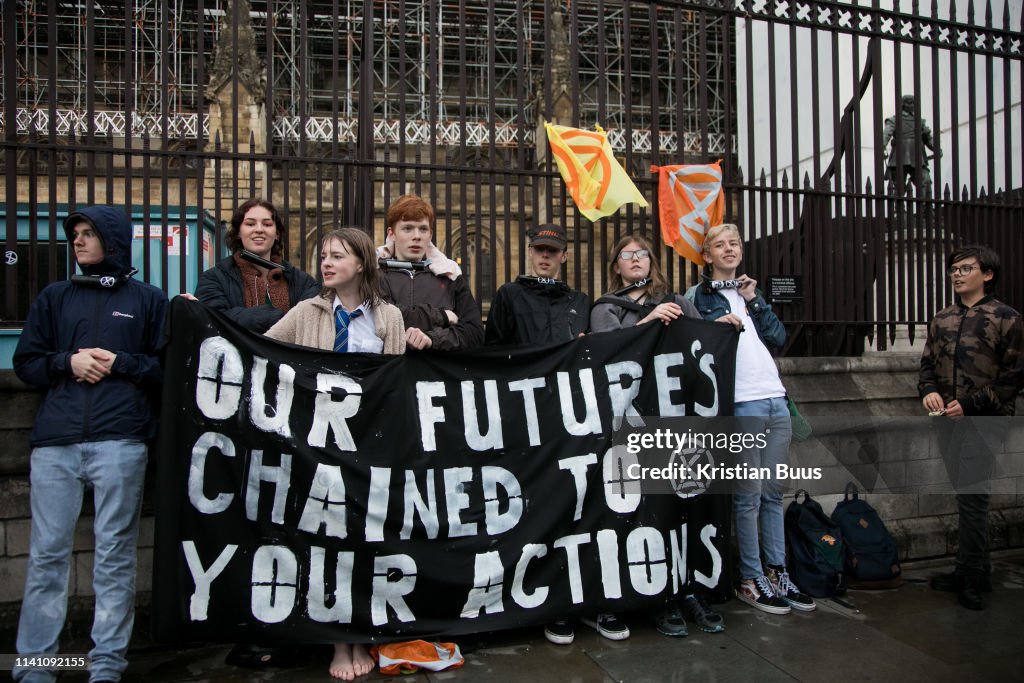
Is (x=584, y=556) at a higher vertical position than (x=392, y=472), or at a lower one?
lower

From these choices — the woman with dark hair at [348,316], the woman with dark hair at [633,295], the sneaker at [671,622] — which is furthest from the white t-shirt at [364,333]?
the sneaker at [671,622]

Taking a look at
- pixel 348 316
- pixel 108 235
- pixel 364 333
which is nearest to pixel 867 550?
pixel 364 333

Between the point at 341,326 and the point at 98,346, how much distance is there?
110 cm

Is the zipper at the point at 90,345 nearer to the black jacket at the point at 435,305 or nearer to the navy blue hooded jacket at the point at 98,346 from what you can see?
the navy blue hooded jacket at the point at 98,346

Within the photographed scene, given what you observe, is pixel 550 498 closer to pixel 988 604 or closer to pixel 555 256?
pixel 555 256

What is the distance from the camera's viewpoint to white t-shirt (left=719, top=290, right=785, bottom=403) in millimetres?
4336

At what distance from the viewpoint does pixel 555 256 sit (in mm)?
4293

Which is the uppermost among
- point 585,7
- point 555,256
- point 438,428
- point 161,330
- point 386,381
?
point 585,7

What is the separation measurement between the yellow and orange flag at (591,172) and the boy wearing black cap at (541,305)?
99 cm

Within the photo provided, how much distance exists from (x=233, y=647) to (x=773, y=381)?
3372 millimetres

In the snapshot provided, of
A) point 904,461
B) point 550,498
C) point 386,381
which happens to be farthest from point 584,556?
point 904,461

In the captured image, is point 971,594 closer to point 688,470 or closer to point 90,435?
point 688,470

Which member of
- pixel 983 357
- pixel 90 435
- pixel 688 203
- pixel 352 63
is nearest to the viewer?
pixel 90 435

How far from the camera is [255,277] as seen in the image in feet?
12.8
